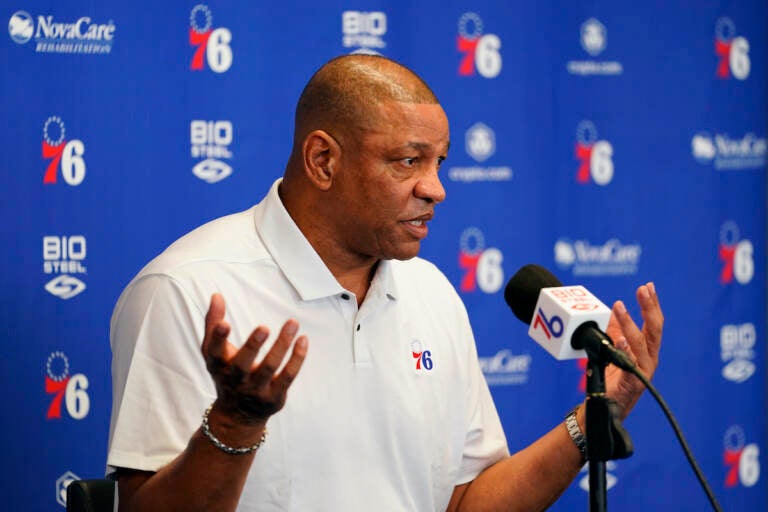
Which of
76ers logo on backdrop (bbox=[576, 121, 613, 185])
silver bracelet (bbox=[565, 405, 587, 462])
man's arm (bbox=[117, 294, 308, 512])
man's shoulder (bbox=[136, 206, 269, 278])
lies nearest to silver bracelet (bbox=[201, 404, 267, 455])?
man's arm (bbox=[117, 294, 308, 512])

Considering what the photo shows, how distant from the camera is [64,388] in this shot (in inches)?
125

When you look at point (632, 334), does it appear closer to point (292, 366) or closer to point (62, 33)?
point (292, 366)

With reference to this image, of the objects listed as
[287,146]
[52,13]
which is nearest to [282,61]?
[287,146]

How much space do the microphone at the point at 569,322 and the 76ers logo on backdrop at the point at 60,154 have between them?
64.7 inches

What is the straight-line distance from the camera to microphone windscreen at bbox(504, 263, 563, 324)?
2020 mm

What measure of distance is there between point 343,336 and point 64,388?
1.21 meters

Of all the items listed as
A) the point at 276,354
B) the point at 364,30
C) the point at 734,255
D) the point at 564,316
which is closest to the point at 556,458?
the point at 564,316

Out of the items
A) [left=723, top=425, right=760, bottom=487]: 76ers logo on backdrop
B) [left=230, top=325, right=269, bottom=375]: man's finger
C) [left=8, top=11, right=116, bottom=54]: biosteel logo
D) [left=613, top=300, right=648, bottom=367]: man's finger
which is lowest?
[left=723, top=425, right=760, bottom=487]: 76ers logo on backdrop

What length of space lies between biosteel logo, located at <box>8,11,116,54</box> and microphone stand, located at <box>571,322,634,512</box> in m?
1.99

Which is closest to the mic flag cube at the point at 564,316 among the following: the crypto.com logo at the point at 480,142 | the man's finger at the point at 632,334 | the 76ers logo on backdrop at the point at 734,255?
the man's finger at the point at 632,334

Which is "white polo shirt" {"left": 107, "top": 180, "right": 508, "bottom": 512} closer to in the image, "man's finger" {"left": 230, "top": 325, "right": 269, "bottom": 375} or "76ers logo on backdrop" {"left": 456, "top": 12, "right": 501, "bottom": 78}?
"man's finger" {"left": 230, "top": 325, "right": 269, "bottom": 375}

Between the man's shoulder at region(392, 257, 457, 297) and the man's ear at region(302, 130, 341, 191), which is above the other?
the man's ear at region(302, 130, 341, 191)

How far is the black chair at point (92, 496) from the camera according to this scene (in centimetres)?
240

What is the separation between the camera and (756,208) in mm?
4402
